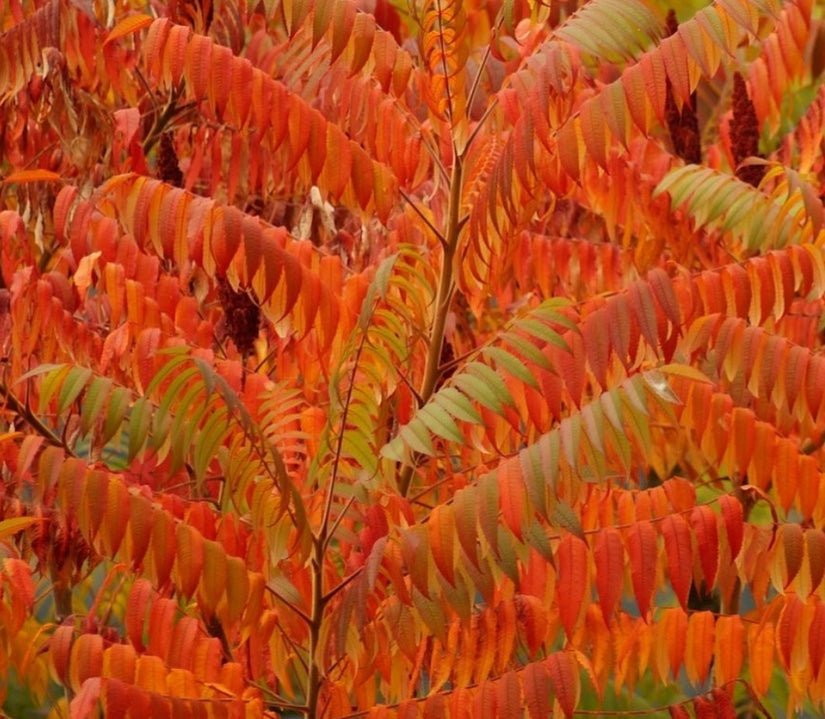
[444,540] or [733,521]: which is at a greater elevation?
[733,521]

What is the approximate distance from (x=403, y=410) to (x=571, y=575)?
67cm

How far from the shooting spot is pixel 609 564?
303 cm

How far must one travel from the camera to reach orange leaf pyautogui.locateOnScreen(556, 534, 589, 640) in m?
3.00

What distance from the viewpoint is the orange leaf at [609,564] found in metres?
3.02

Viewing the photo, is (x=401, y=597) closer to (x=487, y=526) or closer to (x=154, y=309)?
(x=487, y=526)

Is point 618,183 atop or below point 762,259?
atop

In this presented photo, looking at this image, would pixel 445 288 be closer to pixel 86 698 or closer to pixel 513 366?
pixel 513 366

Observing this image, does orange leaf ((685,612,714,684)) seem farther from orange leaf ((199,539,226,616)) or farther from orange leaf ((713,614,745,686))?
orange leaf ((199,539,226,616))

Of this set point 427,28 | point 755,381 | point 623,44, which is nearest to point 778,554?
point 755,381

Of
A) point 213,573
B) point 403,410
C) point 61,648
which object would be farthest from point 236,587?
point 403,410

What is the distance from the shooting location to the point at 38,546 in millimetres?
3596

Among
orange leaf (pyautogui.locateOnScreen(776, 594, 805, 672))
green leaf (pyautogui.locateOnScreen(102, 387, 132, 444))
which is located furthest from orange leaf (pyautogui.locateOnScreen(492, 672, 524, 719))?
green leaf (pyautogui.locateOnScreen(102, 387, 132, 444))

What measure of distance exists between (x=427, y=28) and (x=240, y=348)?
0.99m

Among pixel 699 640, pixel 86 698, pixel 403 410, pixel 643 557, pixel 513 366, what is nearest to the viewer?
pixel 86 698
